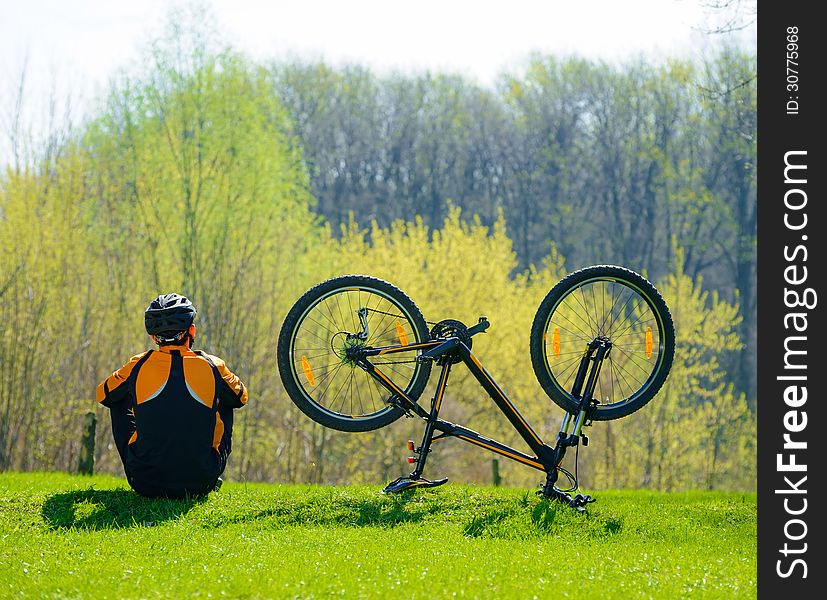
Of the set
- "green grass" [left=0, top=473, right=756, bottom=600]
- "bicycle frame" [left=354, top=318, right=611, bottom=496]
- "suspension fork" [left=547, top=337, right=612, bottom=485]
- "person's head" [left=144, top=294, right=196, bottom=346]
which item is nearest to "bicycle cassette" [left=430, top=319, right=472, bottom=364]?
"bicycle frame" [left=354, top=318, right=611, bottom=496]

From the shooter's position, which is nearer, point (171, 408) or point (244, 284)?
point (171, 408)

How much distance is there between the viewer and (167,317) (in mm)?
7625

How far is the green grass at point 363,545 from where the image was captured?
5.54 metres

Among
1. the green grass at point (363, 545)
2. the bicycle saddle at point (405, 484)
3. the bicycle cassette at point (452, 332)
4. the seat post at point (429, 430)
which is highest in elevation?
the bicycle cassette at point (452, 332)

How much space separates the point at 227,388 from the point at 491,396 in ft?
6.86

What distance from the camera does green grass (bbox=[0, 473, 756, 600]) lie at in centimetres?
554

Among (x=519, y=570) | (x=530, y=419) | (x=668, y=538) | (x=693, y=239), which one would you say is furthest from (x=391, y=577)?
(x=693, y=239)

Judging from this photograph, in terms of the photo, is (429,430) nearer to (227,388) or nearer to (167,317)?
(227,388)

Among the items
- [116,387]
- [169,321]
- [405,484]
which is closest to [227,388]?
[169,321]

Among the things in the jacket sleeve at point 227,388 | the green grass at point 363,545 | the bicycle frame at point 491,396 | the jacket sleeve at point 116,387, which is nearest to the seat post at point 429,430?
the bicycle frame at point 491,396

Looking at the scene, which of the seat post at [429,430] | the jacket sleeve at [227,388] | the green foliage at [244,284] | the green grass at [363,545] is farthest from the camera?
the green foliage at [244,284]

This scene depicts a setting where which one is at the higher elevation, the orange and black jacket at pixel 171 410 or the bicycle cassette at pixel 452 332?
the bicycle cassette at pixel 452 332

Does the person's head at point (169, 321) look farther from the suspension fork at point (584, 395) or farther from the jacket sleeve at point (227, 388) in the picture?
the suspension fork at point (584, 395)

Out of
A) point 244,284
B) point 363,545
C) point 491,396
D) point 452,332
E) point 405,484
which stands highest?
point 244,284
